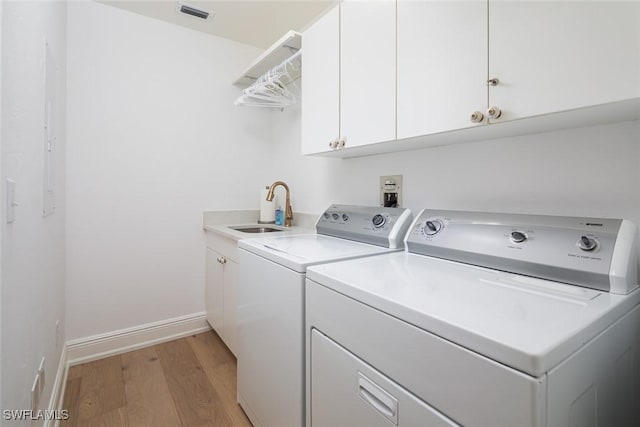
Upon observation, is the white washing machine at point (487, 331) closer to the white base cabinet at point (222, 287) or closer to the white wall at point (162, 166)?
the white wall at point (162, 166)

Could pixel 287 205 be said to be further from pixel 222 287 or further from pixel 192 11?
pixel 192 11

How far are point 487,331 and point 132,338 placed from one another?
2.45 meters

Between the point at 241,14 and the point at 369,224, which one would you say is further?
the point at 241,14

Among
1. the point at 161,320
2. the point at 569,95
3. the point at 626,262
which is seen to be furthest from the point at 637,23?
the point at 161,320

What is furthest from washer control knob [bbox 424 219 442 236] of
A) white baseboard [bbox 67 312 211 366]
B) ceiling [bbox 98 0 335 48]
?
white baseboard [bbox 67 312 211 366]

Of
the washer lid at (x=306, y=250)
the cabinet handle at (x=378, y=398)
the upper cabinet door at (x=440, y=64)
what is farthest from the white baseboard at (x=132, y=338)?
the upper cabinet door at (x=440, y=64)

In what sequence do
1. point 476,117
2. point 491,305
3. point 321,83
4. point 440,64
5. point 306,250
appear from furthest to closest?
point 321,83, point 306,250, point 440,64, point 476,117, point 491,305

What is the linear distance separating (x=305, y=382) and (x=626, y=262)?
3.26 feet

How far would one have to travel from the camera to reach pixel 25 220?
0.97 meters

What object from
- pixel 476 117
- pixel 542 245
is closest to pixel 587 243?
pixel 542 245

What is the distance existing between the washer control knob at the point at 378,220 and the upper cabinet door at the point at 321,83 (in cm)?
44

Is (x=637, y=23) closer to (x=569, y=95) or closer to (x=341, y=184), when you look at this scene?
(x=569, y=95)

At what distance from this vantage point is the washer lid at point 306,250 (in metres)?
1.10

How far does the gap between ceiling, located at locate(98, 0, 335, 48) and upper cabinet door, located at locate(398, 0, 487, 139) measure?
3.86ft
